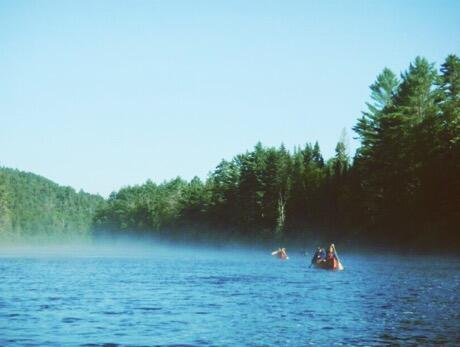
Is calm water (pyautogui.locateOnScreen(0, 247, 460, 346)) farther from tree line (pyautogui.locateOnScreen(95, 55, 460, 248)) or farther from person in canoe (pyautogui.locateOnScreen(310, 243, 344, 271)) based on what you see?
tree line (pyautogui.locateOnScreen(95, 55, 460, 248))

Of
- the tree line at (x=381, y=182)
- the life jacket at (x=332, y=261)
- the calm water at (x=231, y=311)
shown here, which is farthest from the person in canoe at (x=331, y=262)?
the tree line at (x=381, y=182)

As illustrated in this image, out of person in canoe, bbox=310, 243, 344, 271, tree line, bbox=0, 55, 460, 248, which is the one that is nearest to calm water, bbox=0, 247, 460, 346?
person in canoe, bbox=310, 243, 344, 271

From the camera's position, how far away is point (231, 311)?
23672 millimetres

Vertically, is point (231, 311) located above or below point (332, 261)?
below

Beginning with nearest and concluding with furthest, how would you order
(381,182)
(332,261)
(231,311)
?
(231,311), (332,261), (381,182)

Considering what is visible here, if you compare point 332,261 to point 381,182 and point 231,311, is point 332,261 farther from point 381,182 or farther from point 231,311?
point 381,182

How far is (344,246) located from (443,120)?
25193 mm

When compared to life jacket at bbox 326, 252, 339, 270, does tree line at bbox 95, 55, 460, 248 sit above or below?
above

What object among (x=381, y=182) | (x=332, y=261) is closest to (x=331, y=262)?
(x=332, y=261)

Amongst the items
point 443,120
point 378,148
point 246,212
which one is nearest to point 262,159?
point 246,212

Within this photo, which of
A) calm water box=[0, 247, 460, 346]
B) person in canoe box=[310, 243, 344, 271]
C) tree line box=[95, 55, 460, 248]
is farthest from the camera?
tree line box=[95, 55, 460, 248]

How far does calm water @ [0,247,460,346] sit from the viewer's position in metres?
17.7

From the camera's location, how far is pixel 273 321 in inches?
827

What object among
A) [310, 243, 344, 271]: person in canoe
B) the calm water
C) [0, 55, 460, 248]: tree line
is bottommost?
the calm water
